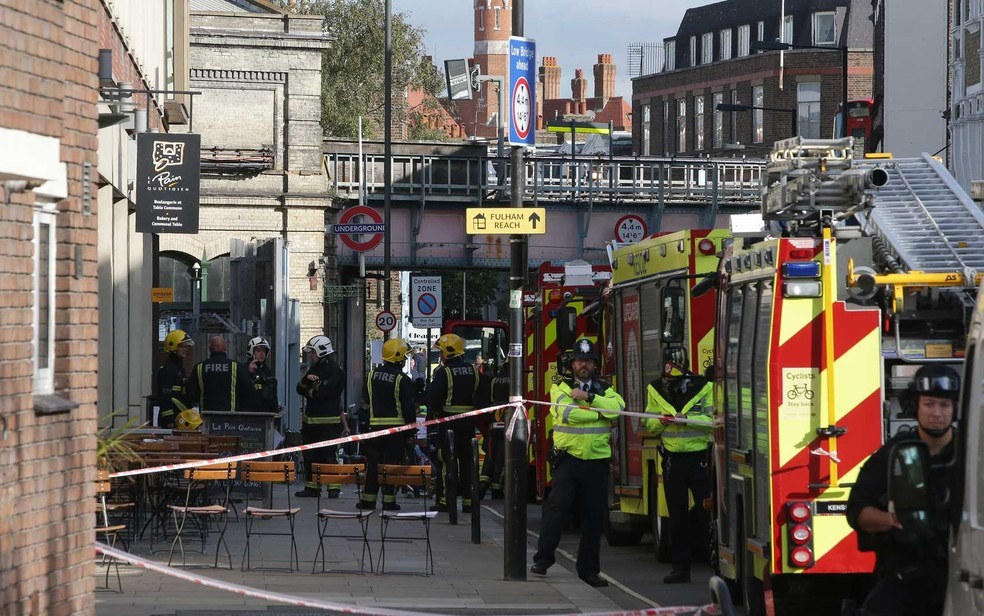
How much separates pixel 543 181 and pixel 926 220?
3285 centimetres

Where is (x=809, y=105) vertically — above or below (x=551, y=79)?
below

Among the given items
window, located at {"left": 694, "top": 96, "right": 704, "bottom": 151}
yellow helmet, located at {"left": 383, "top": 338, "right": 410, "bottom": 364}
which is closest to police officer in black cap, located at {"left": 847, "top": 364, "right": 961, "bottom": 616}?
yellow helmet, located at {"left": 383, "top": 338, "right": 410, "bottom": 364}

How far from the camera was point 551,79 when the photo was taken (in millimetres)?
142000

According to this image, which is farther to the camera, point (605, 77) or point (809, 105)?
point (605, 77)

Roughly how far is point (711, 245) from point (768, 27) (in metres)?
67.3

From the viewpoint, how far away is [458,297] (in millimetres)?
72812

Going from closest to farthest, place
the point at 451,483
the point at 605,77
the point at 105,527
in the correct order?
the point at 105,527 → the point at 451,483 → the point at 605,77

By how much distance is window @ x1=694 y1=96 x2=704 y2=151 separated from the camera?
79750mm

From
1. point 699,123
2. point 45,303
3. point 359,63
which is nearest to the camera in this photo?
point 45,303

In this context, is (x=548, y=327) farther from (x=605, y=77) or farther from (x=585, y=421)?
(x=605, y=77)

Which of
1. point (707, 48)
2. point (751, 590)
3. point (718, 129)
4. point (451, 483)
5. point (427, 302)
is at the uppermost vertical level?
point (707, 48)

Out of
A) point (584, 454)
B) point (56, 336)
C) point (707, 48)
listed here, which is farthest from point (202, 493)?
point (707, 48)

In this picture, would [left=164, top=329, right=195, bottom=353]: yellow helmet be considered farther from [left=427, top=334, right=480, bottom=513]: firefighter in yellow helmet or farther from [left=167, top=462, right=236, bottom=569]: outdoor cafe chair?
[left=167, top=462, right=236, bottom=569]: outdoor cafe chair

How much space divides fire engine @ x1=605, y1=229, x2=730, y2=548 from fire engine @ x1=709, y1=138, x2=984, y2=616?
3451mm
